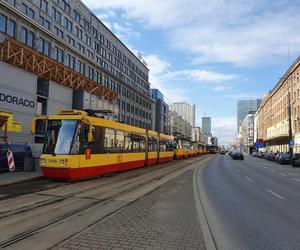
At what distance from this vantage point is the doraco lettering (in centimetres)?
3241

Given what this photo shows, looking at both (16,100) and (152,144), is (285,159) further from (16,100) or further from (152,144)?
(16,100)

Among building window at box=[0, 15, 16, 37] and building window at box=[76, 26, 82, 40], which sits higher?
building window at box=[76, 26, 82, 40]

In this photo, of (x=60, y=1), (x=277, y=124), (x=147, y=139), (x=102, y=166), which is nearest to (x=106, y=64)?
(x=60, y=1)

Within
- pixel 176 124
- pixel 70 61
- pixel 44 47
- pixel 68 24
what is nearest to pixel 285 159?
pixel 70 61

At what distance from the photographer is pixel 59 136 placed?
16375 mm

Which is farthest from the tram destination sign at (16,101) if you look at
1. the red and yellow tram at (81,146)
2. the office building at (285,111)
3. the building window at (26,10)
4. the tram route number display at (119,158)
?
the office building at (285,111)

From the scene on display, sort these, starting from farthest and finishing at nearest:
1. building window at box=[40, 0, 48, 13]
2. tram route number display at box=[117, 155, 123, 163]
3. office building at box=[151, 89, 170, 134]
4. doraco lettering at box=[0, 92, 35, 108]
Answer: office building at box=[151, 89, 170, 134] → building window at box=[40, 0, 48, 13] → doraco lettering at box=[0, 92, 35, 108] → tram route number display at box=[117, 155, 123, 163]

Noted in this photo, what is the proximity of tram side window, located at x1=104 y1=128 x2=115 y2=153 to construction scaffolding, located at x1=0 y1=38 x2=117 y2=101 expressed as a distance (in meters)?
17.5

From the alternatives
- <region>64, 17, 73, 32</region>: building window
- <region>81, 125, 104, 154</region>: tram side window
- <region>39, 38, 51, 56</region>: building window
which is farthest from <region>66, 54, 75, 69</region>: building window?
<region>81, 125, 104, 154</region>: tram side window

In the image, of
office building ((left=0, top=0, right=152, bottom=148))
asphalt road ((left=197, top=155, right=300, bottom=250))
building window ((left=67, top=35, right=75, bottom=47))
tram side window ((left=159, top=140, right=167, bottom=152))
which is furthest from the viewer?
building window ((left=67, top=35, right=75, bottom=47))

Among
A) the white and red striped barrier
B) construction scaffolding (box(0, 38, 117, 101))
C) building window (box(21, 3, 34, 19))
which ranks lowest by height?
the white and red striped barrier

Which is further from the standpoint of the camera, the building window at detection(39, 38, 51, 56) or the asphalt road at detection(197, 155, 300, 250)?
the building window at detection(39, 38, 51, 56)

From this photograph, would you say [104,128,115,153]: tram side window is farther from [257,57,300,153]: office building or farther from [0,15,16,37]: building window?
[257,57,300,153]: office building

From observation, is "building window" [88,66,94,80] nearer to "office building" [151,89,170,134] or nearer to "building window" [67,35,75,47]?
"building window" [67,35,75,47]
